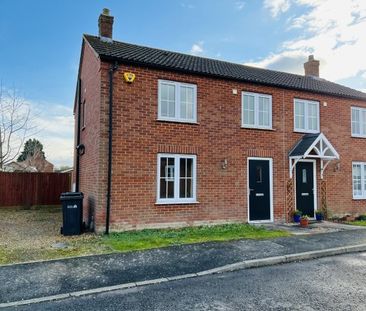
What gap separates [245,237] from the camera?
349 inches

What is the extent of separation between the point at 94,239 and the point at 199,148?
4.68m

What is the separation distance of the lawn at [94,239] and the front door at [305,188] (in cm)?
308

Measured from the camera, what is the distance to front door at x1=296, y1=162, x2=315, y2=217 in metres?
12.6

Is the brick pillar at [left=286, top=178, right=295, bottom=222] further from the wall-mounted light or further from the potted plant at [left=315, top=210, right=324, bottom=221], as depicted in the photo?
the wall-mounted light

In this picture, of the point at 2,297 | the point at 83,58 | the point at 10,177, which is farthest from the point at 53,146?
the point at 2,297

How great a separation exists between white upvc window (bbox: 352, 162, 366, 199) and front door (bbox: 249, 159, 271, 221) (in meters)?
5.01

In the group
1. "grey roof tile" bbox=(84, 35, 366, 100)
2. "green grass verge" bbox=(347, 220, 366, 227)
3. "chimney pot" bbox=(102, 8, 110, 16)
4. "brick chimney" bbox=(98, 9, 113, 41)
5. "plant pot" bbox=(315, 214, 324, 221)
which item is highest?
"chimney pot" bbox=(102, 8, 110, 16)

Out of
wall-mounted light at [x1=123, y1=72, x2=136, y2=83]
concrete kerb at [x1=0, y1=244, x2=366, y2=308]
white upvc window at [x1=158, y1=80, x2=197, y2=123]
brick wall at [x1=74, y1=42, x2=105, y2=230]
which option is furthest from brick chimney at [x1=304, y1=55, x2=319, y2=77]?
brick wall at [x1=74, y1=42, x2=105, y2=230]

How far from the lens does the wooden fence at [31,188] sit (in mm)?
17531

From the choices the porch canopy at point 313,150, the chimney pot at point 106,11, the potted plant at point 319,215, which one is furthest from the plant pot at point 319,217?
the chimney pot at point 106,11

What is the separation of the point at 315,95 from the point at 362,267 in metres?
8.82

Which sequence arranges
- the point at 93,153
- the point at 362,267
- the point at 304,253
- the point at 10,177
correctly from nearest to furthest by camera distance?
1. the point at 362,267
2. the point at 304,253
3. the point at 93,153
4. the point at 10,177

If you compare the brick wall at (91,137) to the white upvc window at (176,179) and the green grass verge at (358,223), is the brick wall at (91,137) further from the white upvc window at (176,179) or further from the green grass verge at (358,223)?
the green grass verge at (358,223)

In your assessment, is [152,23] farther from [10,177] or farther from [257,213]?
[10,177]
